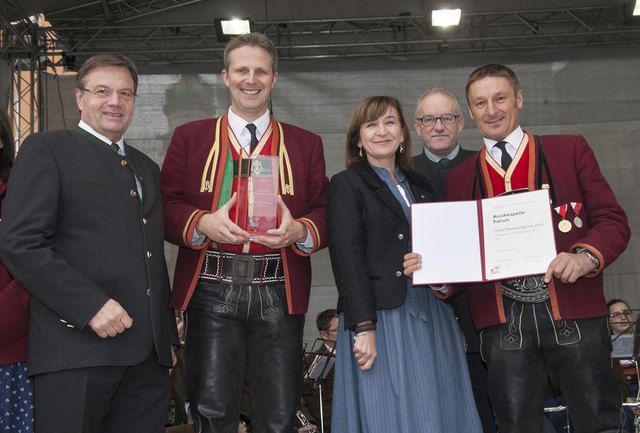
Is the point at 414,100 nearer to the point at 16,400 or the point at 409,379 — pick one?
the point at 409,379

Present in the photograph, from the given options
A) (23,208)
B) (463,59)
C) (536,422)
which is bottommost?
(536,422)

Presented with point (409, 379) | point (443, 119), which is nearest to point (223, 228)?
point (409, 379)

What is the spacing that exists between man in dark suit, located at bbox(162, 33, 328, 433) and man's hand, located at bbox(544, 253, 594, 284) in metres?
0.90

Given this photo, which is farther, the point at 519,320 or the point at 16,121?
the point at 16,121

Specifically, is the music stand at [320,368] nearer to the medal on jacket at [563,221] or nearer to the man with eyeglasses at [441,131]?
the man with eyeglasses at [441,131]

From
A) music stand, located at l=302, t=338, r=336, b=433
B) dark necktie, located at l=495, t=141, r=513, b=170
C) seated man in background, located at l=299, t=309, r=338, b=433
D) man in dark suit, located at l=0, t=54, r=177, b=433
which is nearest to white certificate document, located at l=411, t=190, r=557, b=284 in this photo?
dark necktie, located at l=495, t=141, r=513, b=170

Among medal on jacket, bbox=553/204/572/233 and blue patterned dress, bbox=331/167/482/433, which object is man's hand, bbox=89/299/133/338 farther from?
medal on jacket, bbox=553/204/572/233

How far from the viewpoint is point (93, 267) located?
266 cm

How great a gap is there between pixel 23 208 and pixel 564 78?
813cm

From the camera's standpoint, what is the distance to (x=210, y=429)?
9.41 ft

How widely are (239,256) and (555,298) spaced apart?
122 centimetres

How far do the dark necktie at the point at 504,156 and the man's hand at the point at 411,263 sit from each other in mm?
568

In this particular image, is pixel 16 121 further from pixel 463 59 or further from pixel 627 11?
pixel 627 11

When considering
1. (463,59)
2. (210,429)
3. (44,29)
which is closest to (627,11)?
(463,59)
